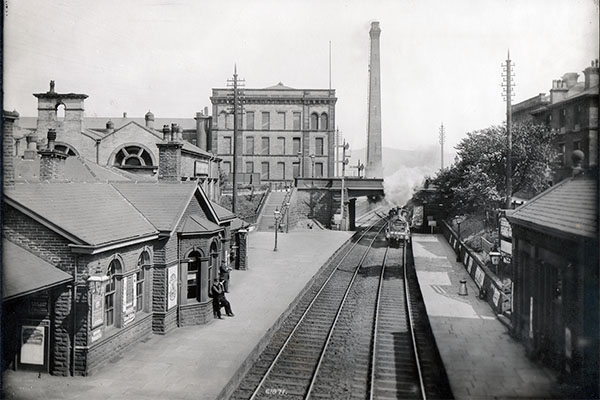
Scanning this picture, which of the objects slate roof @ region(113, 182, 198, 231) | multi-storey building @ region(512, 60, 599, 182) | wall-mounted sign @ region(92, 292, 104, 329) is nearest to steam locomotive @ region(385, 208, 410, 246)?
multi-storey building @ region(512, 60, 599, 182)

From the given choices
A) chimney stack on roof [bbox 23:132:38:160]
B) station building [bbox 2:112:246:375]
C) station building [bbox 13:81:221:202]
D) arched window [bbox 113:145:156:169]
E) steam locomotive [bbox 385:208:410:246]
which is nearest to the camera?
station building [bbox 2:112:246:375]

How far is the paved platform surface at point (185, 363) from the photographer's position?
31.6ft

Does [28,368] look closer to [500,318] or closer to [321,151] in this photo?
[500,318]

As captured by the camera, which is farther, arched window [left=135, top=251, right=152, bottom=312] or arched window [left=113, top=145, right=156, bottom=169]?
arched window [left=113, top=145, right=156, bottom=169]

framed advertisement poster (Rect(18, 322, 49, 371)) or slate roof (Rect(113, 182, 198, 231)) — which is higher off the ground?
slate roof (Rect(113, 182, 198, 231))

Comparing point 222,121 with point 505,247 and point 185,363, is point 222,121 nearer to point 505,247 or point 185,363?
point 505,247

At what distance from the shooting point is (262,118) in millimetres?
62594

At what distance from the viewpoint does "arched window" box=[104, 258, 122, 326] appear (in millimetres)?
11758

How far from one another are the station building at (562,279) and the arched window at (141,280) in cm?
1014

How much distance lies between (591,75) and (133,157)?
3112 cm

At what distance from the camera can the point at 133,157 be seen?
113 ft

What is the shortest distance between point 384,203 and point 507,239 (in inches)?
2715

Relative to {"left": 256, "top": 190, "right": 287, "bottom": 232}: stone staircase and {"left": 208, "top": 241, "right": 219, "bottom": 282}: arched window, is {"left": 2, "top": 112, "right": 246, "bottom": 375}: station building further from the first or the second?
{"left": 256, "top": 190, "right": 287, "bottom": 232}: stone staircase

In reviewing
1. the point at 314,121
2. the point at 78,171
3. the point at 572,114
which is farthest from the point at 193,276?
the point at 314,121
